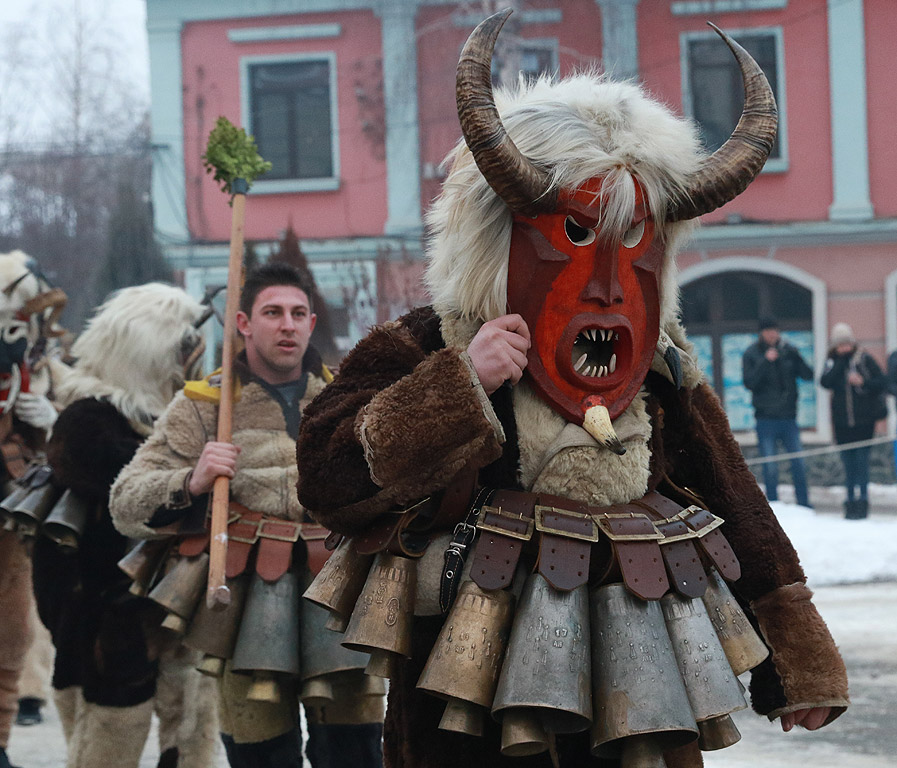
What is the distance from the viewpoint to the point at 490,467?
2.53m

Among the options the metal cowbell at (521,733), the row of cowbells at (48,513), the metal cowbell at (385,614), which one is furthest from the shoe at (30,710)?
the metal cowbell at (521,733)

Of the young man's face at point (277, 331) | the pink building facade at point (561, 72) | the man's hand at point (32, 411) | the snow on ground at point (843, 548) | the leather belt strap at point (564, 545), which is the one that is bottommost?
the snow on ground at point (843, 548)

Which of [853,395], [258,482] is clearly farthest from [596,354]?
[853,395]

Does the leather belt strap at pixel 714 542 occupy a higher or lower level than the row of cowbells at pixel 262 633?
higher

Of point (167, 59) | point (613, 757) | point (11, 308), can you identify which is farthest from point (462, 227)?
point (167, 59)

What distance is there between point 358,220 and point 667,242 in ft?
44.6

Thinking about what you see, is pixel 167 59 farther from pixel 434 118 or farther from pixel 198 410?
pixel 198 410

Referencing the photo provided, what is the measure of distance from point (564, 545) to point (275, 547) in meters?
1.72

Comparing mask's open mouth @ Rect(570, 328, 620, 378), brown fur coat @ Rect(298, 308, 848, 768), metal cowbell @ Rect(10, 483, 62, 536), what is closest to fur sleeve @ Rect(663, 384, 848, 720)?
brown fur coat @ Rect(298, 308, 848, 768)

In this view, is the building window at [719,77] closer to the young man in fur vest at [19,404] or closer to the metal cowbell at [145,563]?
the young man in fur vest at [19,404]

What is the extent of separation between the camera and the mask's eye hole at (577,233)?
98.5 inches

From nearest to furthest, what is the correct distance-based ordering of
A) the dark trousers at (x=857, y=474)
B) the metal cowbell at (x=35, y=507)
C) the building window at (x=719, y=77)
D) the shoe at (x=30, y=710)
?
the metal cowbell at (x=35, y=507), the shoe at (x=30, y=710), the dark trousers at (x=857, y=474), the building window at (x=719, y=77)

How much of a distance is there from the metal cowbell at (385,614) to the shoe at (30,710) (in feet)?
15.5

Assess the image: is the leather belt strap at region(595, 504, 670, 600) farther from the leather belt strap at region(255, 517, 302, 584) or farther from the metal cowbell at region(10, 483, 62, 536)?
the metal cowbell at region(10, 483, 62, 536)
